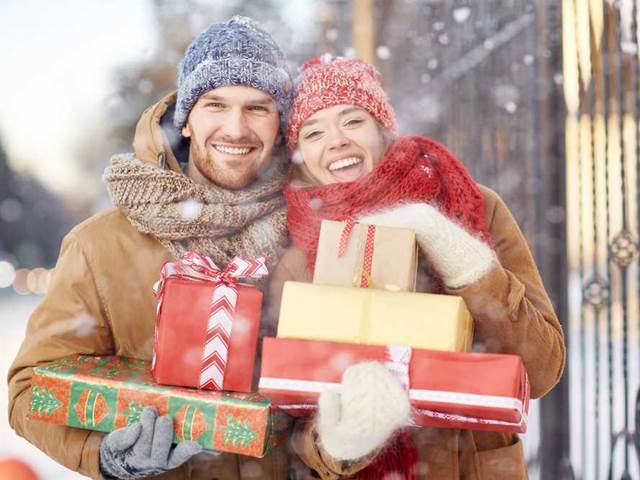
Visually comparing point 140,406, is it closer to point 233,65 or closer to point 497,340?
point 497,340

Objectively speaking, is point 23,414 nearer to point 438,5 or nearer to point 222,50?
point 222,50

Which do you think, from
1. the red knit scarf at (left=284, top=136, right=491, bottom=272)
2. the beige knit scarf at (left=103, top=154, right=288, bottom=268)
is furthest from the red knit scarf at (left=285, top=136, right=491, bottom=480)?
the beige knit scarf at (left=103, top=154, right=288, bottom=268)

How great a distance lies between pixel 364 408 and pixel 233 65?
117cm

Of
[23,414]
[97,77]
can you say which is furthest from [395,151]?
[97,77]

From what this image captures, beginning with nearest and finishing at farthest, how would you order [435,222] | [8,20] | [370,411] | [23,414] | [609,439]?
[370,411] < [435,222] < [23,414] < [609,439] < [8,20]

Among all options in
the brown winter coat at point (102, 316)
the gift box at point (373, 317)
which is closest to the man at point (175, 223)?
the brown winter coat at point (102, 316)

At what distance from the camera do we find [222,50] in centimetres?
243

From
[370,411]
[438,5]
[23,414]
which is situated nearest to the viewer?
[370,411]

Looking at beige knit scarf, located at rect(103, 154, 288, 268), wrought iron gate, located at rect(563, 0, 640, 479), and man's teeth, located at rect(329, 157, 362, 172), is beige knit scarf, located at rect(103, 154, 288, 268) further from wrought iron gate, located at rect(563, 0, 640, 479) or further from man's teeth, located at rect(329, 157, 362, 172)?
wrought iron gate, located at rect(563, 0, 640, 479)

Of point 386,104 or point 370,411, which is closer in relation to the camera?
point 370,411

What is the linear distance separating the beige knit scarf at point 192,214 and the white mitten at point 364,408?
680 mm

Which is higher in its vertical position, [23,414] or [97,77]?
[97,77]

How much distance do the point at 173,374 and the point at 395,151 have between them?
0.85 m

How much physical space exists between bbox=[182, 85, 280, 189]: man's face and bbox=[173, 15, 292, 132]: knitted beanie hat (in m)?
0.03
